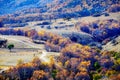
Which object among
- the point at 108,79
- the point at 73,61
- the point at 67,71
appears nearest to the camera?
the point at 108,79

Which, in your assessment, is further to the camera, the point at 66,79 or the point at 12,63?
the point at 12,63

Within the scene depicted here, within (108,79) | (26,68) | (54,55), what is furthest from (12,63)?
(108,79)

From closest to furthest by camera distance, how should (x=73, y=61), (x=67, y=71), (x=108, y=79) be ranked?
(x=108, y=79) → (x=67, y=71) → (x=73, y=61)

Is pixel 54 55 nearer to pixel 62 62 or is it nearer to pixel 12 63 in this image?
pixel 62 62

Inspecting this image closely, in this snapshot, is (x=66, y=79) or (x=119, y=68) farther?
(x=119, y=68)

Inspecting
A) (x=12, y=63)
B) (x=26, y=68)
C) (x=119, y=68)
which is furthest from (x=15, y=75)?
(x=119, y=68)

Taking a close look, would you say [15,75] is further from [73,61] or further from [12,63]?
[73,61]

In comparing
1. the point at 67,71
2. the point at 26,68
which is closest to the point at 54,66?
the point at 67,71
